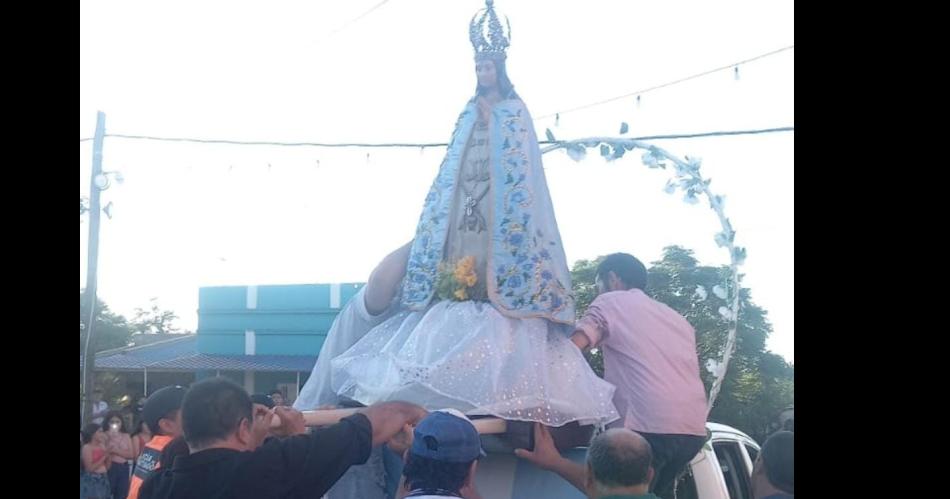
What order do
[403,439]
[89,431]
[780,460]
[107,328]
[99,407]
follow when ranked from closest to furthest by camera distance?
[780,460]
[403,439]
[89,431]
[99,407]
[107,328]

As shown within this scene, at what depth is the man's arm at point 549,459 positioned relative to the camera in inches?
118

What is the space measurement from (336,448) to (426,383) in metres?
0.43

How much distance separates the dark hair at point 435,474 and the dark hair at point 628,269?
41.5 inches

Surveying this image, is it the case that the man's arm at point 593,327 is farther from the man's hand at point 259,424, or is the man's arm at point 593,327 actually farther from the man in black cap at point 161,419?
the man in black cap at point 161,419

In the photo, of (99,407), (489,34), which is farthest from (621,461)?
(99,407)

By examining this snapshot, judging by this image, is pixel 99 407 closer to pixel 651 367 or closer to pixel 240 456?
pixel 240 456

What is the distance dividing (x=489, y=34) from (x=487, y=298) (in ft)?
2.85

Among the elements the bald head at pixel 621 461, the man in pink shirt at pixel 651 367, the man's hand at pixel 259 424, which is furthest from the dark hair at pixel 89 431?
the bald head at pixel 621 461

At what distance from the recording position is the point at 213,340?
461 cm

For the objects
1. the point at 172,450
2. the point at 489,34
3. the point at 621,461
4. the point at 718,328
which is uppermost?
the point at 489,34

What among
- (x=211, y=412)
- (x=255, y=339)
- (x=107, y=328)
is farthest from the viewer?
(x=107, y=328)

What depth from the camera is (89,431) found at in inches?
169
